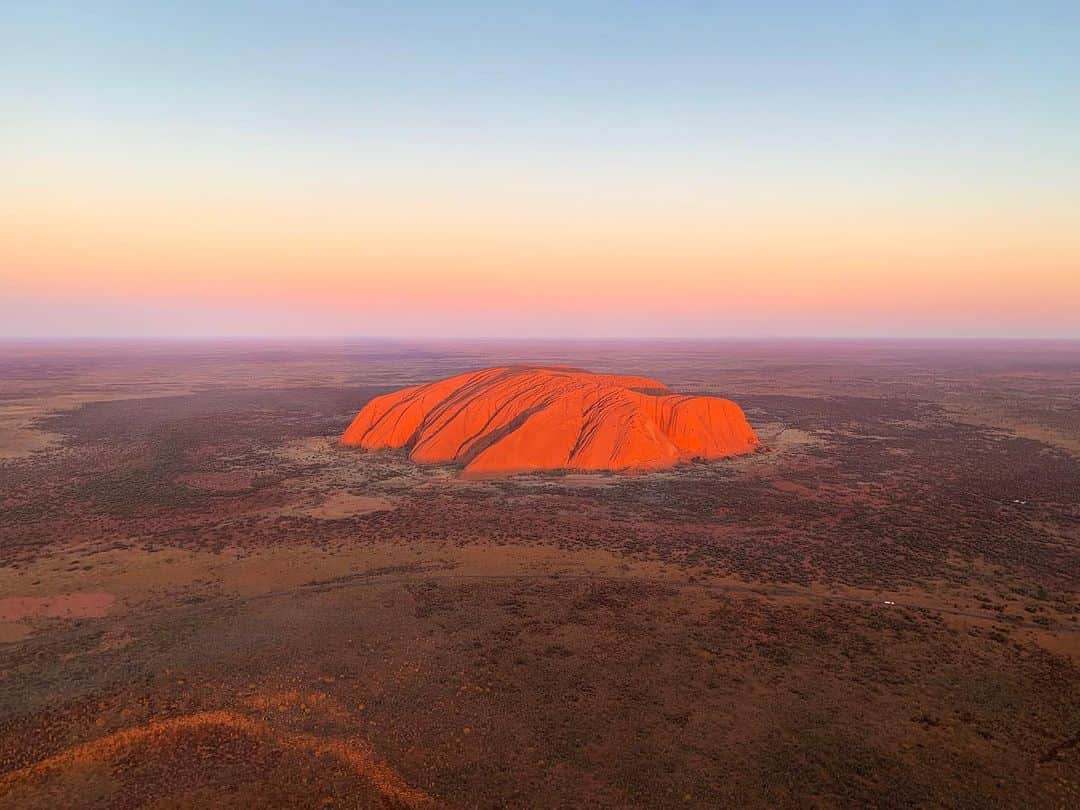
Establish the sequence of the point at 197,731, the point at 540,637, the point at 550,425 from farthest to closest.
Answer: the point at 550,425, the point at 540,637, the point at 197,731

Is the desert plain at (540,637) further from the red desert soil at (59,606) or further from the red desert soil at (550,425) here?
the red desert soil at (550,425)

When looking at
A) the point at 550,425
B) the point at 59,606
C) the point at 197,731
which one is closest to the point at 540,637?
the point at 197,731

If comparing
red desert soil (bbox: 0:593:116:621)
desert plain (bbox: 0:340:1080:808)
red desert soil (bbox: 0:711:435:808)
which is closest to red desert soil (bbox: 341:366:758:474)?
desert plain (bbox: 0:340:1080:808)

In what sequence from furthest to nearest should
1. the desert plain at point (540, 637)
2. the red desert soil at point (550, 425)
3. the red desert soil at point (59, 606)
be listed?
the red desert soil at point (550, 425), the red desert soil at point (59, 606), the desert plain at point (540, 637)

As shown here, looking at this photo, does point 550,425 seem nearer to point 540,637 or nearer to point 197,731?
point 540,637

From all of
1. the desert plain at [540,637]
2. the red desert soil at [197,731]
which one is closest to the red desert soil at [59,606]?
the desert plain at [540,637]

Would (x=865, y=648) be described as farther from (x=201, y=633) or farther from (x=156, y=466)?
(x=156, y=466)
